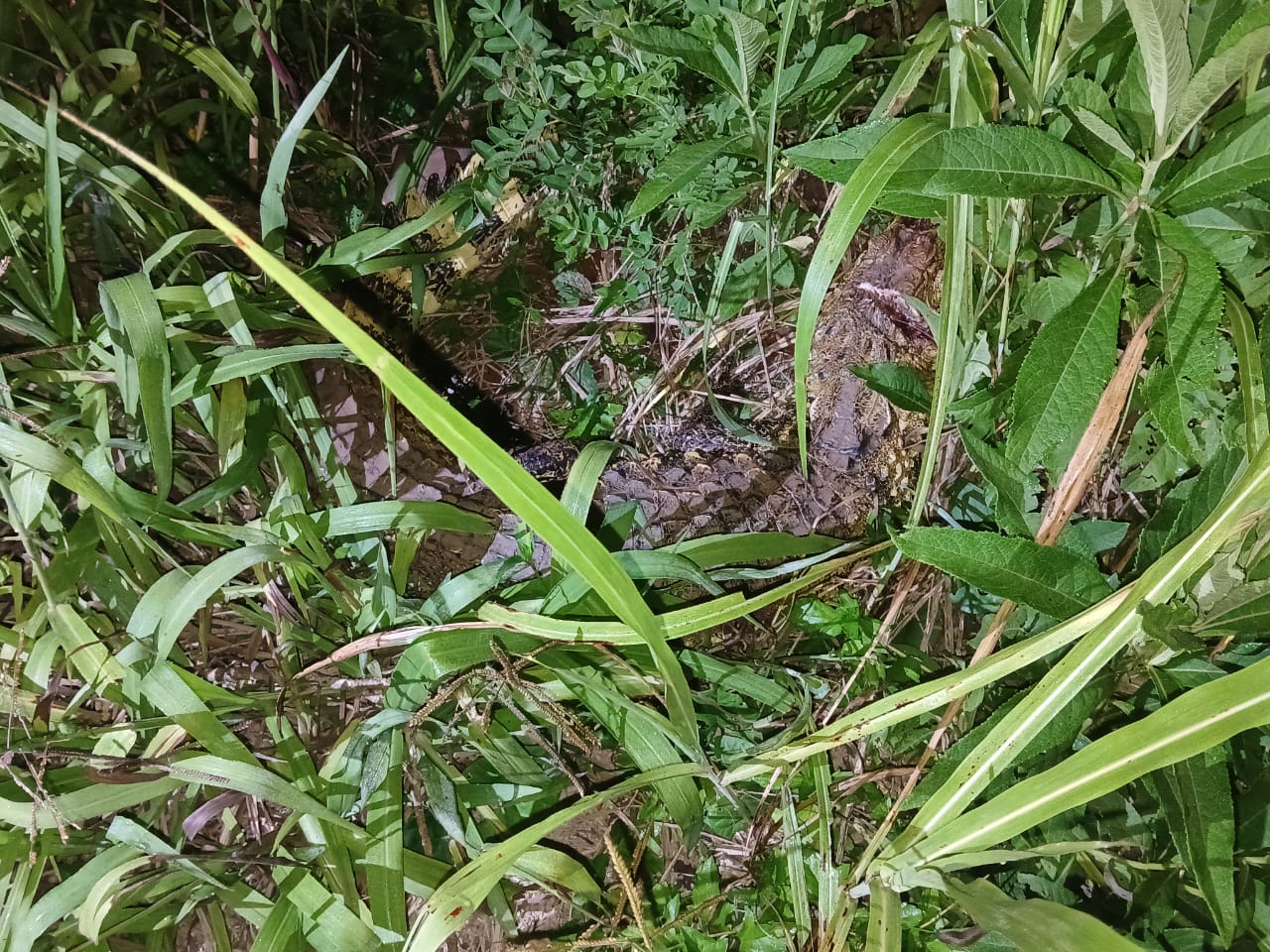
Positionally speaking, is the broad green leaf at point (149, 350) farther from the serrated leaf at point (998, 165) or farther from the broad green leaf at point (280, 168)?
the serrated leaf at point (998, 165)

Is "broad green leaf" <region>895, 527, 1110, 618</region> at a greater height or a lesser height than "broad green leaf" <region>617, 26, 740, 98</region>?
lesser

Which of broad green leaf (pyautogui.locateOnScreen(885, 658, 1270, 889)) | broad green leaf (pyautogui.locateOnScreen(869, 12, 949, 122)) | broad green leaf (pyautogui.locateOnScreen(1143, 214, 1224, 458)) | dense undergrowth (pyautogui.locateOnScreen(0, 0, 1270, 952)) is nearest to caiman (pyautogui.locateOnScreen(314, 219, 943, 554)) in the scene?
dense undergrowth (pyautogui.locateOnScreen(0, 0, 1270, 952))

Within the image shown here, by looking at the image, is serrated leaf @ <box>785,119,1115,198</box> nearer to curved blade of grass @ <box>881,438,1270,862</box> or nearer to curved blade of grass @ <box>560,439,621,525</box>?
curved blade of grass @ <box>881,438,1270,862</box>

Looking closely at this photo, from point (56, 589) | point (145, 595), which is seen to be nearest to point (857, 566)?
point (145, 595)

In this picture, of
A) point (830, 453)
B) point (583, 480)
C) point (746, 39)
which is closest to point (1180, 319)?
point (830, 453)

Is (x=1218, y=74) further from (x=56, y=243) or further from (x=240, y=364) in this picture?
(x=56, y=243)

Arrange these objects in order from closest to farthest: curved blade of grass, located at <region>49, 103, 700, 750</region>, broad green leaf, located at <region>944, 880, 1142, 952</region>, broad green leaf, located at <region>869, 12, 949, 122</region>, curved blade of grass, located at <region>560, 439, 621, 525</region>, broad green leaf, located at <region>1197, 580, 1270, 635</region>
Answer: curved blade of grass, located at <region>49, 103, 700, 750</region>, broad green leaf, located at <region>944, 880, 1142, 952</region>, broad green leaf, located at <region>1197, 580, 1270, 635</region>, broad green leaf, located at <region>869, 12, 949, 122</region>, curved blade of grass, located at <region>560, 439, 621, 525</region>
